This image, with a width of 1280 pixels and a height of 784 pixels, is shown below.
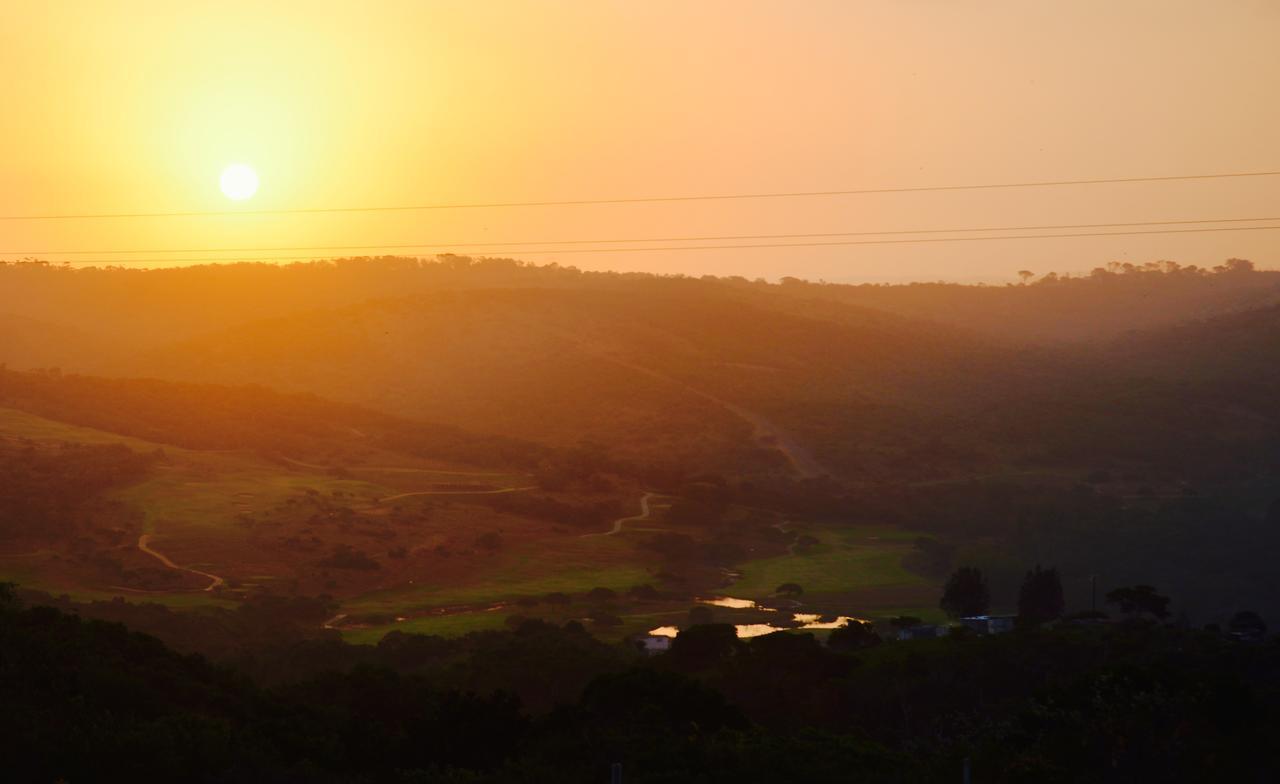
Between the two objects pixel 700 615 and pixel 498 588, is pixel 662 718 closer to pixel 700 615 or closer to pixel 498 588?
pixel 700 615

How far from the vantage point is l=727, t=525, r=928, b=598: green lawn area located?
85.9m

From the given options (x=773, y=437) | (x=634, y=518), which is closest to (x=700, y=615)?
(x=634, y=518)

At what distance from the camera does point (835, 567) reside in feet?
300

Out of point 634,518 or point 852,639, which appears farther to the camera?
point 634,518

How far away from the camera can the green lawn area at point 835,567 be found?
85875 mm

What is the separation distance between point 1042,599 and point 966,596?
4482 mm

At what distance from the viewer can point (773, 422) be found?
143 meters

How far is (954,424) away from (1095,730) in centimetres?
11217

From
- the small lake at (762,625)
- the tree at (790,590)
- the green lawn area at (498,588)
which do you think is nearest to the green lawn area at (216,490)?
the green lawn area at (498,588)

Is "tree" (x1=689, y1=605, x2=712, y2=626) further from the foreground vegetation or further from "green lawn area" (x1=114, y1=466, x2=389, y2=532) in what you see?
"green lawn area" (x1=114, y1=466, x2=389, y2=532)

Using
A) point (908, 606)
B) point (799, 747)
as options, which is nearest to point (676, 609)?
point (908, 606)

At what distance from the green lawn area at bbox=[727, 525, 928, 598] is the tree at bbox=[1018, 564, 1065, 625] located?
1525 cm

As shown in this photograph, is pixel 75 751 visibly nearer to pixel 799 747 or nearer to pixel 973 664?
pixel 799 747

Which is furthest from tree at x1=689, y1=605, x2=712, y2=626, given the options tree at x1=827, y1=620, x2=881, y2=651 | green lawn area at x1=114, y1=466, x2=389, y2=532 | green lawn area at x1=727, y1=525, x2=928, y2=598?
green lawn area at x1=114, y1=466, x2=389, y2=532
